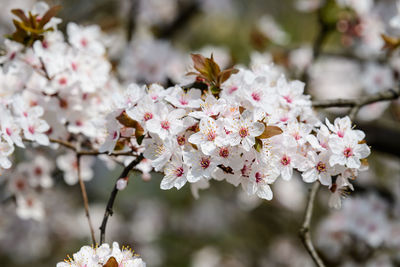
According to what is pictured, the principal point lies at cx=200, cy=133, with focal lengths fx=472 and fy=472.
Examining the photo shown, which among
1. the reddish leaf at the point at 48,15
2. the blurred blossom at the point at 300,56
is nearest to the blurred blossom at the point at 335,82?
the blurred blossom at the point at 300,56

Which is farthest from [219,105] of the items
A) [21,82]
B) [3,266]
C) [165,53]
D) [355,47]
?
[3,266]

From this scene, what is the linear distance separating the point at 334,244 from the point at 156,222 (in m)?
2.43

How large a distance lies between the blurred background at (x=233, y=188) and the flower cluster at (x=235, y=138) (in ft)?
1.20

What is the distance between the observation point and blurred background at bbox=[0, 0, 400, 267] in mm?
2729

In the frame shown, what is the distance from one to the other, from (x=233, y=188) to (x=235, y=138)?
3419mm

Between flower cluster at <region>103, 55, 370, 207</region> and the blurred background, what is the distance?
36cm

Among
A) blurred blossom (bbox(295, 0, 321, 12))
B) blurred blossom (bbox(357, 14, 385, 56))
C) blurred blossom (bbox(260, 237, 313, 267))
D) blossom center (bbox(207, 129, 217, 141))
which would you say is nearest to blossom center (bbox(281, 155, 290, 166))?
blossom center (bbox(207, 129, 217, 141))

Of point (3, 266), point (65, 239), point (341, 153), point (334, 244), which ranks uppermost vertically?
point (341, 153)

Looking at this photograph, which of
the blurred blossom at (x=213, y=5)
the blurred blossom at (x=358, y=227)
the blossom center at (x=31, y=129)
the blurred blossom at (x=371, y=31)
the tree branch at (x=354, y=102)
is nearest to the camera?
the blossom center at (x=31, y=129)

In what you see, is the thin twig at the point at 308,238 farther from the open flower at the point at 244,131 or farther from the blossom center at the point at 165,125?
the blossom center at the point at 165,125

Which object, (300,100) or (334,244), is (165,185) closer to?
(300,100)

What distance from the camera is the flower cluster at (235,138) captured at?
1.29 meters

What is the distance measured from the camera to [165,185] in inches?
52.6

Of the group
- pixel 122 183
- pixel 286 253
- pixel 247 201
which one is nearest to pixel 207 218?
pixel 286 253
